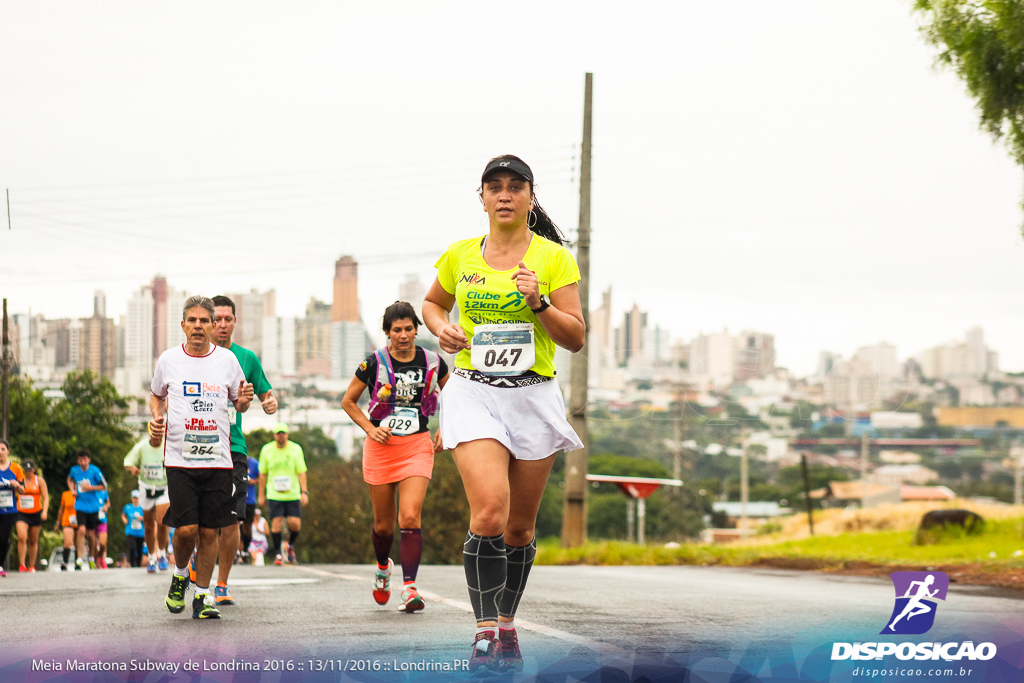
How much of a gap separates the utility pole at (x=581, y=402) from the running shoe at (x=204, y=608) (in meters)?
13.0

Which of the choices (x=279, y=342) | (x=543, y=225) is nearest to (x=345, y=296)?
(x=279, y=342)

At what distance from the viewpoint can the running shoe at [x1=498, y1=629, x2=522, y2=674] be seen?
187 inches

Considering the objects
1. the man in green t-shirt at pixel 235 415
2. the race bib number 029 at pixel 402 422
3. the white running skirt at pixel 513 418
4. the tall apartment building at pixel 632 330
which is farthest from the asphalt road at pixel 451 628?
the tall apartment building at pixel 632 330

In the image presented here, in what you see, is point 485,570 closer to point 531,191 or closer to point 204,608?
point 531,191

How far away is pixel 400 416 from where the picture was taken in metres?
8.04

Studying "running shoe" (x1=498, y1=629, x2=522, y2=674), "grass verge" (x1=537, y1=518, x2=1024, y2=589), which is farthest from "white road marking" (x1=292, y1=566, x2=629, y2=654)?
"grass verge" (x1=537, y1=518, x2=1024, y2=589)

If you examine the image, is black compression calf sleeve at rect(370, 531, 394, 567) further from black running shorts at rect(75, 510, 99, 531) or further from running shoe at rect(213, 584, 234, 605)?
black running shorts at rect(75, 510, 99, 531)

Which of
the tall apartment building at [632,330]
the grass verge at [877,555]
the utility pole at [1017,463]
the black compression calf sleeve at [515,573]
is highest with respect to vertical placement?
the tall apartment building at [632,330]

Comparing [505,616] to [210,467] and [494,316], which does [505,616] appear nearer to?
[494,316]

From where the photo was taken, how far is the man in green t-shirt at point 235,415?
25.9 ft

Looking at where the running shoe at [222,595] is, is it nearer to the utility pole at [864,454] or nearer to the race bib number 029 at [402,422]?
the race bib number 029 at [402,422]

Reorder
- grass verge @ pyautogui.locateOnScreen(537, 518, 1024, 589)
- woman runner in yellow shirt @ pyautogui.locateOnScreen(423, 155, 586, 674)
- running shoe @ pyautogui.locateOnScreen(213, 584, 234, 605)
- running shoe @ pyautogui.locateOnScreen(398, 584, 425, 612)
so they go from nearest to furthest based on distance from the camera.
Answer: woman runner in yellow shirt @ pyautogui.locateOnScreen(423, 155, 586, 674) → running shoe @ pyautogui.locateOnScreen(398, 584, 425, 612) → running shoe @ pyautogui.locateOnScreen(213, 584, 234, 605) → grass verge @ pyautogui.locateOnScreen(537, 518, 1024, 589)

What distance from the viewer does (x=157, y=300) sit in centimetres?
3784

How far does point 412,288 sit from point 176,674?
34182mm
